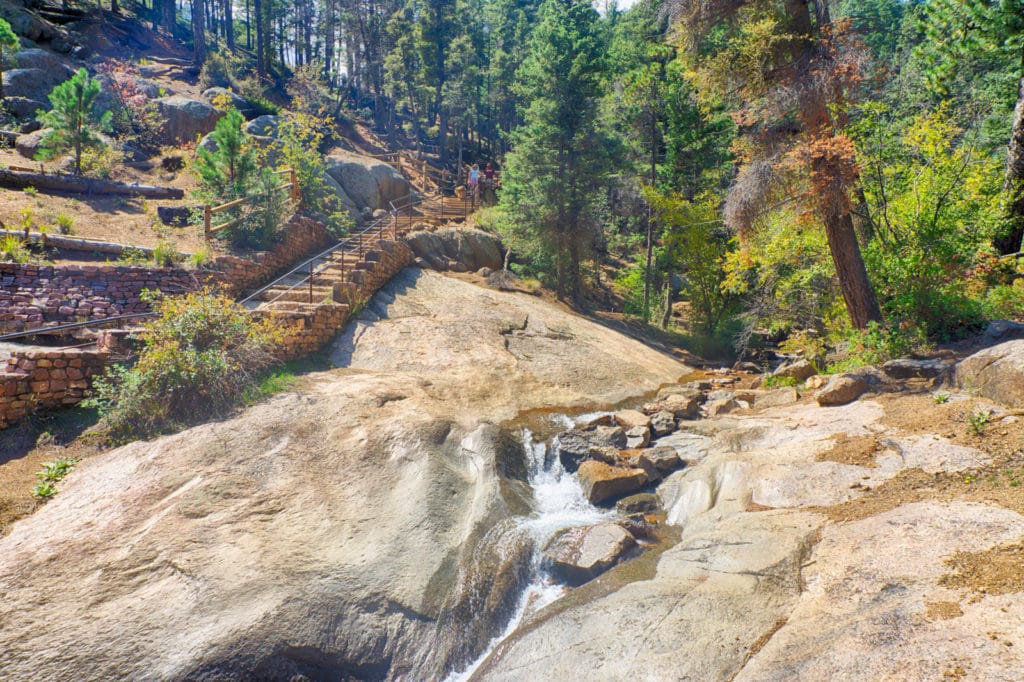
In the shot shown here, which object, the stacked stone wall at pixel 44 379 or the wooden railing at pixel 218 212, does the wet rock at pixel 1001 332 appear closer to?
the stacked stone wall at pixel 44 379

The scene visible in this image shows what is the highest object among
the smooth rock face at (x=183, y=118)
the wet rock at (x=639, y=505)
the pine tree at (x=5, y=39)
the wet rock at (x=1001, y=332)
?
the pine tree at (x=5, y=39)

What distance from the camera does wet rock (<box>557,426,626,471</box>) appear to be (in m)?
10.1

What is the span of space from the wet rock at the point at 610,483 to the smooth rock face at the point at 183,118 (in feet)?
88.2

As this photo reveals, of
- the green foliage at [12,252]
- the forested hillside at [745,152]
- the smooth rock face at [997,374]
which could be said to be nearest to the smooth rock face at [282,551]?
the smooth rock face at [997,374]

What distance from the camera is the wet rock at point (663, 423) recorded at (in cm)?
1083

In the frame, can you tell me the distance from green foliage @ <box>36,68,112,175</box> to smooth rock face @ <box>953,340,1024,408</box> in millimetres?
24004

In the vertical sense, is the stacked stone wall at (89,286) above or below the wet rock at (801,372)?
above

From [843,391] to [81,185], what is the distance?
21960mm

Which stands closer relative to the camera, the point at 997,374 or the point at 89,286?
the point at 997,374

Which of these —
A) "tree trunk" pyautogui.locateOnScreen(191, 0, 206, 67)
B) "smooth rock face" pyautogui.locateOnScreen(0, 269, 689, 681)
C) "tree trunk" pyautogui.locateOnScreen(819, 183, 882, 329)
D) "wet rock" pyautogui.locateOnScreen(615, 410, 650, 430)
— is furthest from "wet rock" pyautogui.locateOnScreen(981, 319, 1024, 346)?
"tree trunk" pyautogui.locateOnScreen(191, 0, 206, 67)

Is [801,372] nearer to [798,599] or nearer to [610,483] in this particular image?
[610,483]

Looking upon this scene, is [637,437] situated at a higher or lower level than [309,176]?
lower

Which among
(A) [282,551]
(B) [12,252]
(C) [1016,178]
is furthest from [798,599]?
(B) [12,252]

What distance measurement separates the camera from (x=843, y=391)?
9617 millimetres
